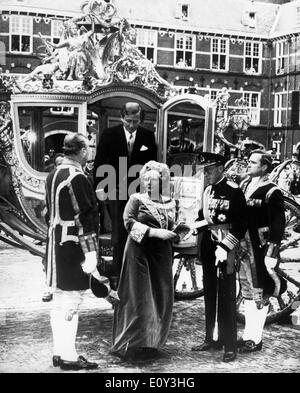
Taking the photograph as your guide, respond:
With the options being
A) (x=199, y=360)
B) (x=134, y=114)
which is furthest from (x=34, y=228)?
(x=199, y=360)

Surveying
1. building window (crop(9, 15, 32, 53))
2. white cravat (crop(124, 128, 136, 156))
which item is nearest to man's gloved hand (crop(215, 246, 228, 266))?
white cravat (crop(124, 128, 136, 156))

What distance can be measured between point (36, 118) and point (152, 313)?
7.67 feet

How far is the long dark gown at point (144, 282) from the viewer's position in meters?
4.05

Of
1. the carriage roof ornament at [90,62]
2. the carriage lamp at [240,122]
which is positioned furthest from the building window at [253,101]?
the carriage roof ornament at [90,62]

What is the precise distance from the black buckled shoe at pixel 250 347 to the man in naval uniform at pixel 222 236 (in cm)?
16

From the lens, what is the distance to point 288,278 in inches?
198

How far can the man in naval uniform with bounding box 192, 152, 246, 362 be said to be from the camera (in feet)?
13.5

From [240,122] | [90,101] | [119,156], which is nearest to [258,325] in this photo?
[119,156]

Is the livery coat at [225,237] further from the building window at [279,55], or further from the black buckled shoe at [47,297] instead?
the building window at [279,55]

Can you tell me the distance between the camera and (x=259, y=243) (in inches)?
175

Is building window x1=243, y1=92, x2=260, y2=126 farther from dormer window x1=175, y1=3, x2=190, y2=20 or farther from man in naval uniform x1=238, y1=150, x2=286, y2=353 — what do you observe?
man in naval uniform x1=238, y1=150, x2=286, y2=353

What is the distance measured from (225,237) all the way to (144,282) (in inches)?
23.5
